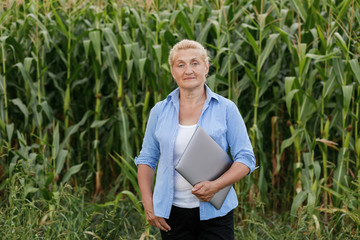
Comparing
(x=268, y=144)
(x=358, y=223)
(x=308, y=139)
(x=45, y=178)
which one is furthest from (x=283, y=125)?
(x=45, y=178)

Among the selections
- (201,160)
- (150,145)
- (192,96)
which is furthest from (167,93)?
(201,160)

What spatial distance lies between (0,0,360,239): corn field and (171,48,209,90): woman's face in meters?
1.83

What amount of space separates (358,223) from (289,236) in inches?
23.6

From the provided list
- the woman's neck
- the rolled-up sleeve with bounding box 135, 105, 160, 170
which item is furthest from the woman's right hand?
the woman's neck

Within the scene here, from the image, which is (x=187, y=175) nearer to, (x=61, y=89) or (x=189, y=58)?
(x=189, y=58)

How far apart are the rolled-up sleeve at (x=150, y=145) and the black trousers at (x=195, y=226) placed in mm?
309

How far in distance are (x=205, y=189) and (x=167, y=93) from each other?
2.41m

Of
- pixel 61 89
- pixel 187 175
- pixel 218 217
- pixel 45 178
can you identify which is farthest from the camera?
pixel 61 89

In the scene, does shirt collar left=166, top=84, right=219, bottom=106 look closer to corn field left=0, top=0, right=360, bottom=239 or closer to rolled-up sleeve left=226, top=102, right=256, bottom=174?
rolled-up sleeve left=226, top=102, right=256, bottom=174

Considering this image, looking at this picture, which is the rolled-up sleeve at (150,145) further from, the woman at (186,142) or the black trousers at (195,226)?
the black trousers at (195,226)

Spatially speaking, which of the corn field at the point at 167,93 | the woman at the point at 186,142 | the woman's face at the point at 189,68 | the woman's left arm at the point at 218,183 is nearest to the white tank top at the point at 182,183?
the woman at the point at 186,142

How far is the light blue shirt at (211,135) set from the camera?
2.54 meters

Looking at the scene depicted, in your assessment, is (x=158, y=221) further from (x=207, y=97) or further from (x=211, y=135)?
(x=207, y=97)

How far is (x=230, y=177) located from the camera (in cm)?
248
